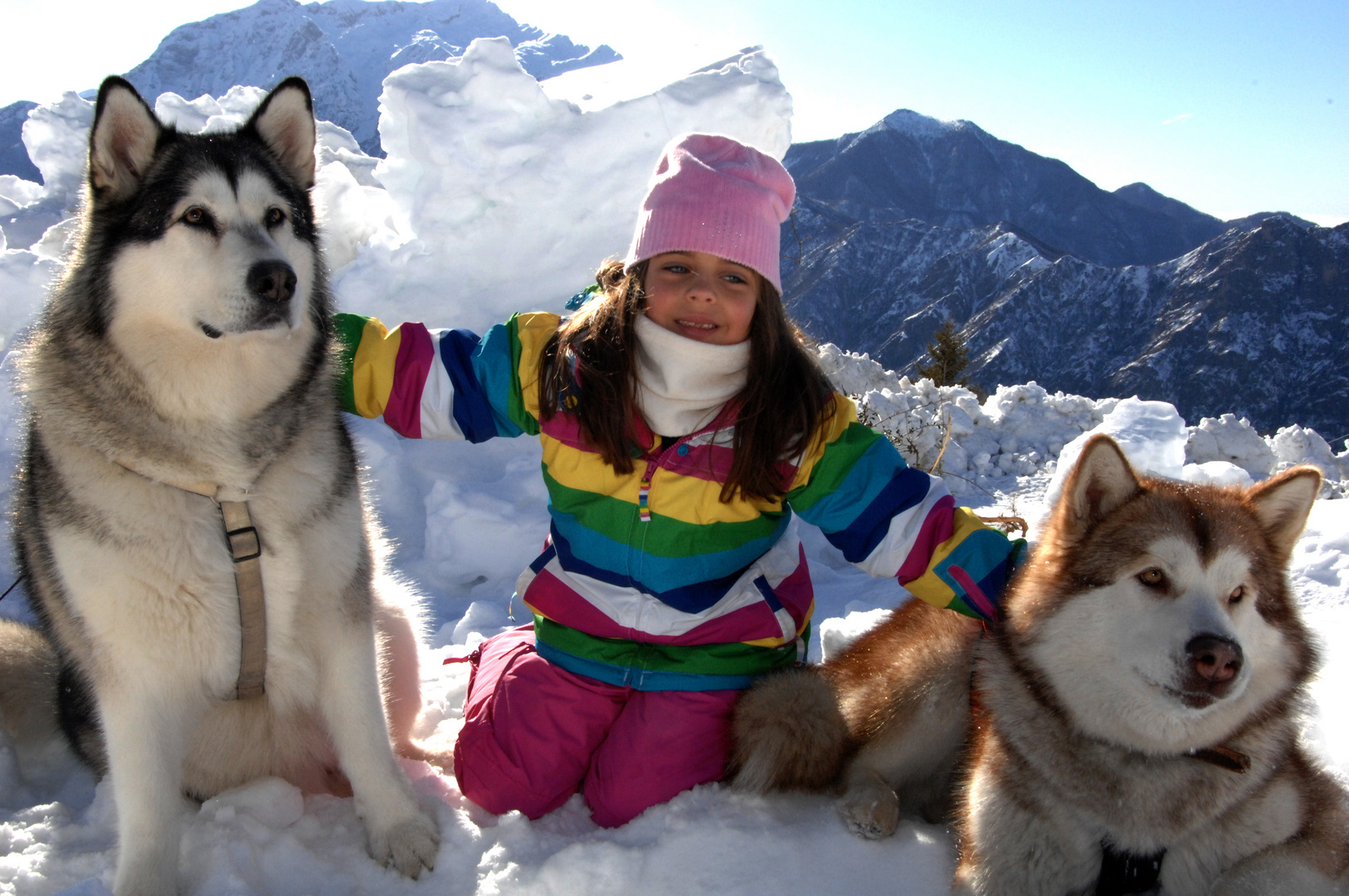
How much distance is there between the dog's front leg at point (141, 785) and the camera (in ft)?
5.10

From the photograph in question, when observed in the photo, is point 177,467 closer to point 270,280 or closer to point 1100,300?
point 270,280

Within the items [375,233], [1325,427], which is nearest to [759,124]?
[375,233]

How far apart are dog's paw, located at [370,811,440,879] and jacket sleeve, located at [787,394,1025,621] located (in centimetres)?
122

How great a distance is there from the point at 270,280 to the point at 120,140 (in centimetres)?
46

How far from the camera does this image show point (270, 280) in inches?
59.5

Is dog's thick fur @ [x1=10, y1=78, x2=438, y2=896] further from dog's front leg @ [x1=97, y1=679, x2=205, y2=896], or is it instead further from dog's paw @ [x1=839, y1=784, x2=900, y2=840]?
dog's paw @ [x1=839, y1=784, x2=900, y2=840]

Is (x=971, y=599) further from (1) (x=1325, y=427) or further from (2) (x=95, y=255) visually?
(1) (x=1325, y=427)

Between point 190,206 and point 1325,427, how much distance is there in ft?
139

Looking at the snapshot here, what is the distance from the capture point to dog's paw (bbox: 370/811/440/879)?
1.72 metres

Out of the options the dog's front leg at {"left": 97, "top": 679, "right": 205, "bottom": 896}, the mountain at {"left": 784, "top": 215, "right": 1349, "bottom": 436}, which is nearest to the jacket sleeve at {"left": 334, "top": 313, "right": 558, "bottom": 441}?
the dog's front leg at {"left": 97, "top": 679, "right": 205, "bottom": 896}

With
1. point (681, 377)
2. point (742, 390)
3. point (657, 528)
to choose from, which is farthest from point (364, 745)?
point (742, 390)

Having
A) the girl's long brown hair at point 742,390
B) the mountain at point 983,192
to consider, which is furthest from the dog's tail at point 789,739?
the mountain at point 983,192

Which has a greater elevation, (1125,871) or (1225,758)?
(1225,758)

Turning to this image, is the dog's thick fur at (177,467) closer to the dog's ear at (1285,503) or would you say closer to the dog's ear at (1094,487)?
the dog's ear at (1094,487)
